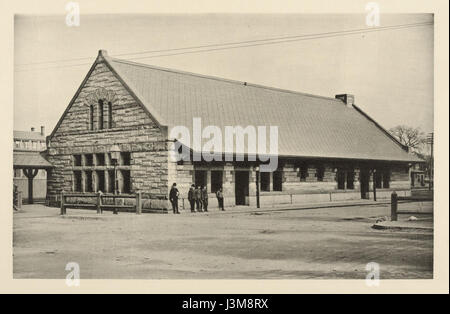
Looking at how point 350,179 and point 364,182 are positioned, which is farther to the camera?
point 364,182

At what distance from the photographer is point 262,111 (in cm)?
2714

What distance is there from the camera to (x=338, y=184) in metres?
32.5

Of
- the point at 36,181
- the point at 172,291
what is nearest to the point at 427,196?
the point at 172,291

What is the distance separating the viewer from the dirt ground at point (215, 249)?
41.9 feet

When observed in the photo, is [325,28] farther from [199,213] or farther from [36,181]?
[36,181]

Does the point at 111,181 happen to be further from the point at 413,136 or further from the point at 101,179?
the point at 413,136

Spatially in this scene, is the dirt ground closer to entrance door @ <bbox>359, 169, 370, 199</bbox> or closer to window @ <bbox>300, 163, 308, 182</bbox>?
window @ <bbox>300, 163, 308, 182</bbox>

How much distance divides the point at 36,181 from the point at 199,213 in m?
26.4

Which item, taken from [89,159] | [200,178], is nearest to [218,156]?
[200,178]

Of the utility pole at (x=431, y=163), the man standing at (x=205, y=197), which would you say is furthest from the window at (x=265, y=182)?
the utility pole at (x=431, y=163)

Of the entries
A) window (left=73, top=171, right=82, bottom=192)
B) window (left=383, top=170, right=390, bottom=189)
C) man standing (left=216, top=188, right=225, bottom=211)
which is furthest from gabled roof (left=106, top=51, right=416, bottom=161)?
window (left=73, top=171, right=82, bottom=192)

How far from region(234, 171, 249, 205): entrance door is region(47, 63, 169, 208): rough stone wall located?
4.61 m

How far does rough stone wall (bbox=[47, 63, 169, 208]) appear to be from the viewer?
24.2 m

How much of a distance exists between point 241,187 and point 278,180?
2.66 meters
